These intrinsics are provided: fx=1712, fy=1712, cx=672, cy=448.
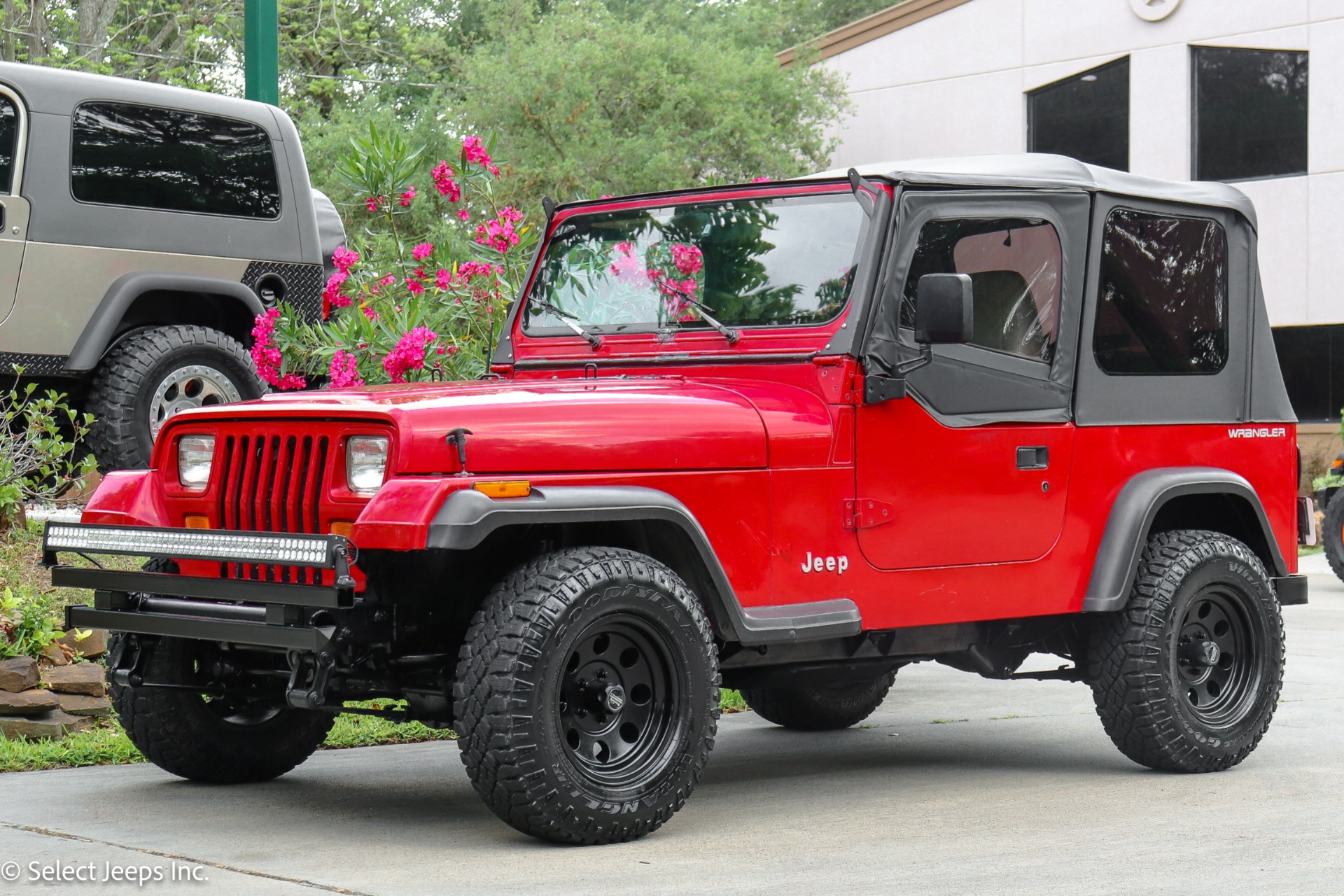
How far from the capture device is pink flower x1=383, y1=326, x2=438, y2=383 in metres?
7.79

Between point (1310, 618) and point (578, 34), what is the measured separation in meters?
19.7

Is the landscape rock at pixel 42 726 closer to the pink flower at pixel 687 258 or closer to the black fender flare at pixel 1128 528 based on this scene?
the pink flower at pixel 687 258

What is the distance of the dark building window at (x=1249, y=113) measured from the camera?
23.0 metres

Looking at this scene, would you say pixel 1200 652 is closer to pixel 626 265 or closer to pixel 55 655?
pixel 626 265

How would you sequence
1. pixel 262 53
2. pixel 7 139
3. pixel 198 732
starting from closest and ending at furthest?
pixel 198 732, pixel 7 139, pixel 262 53

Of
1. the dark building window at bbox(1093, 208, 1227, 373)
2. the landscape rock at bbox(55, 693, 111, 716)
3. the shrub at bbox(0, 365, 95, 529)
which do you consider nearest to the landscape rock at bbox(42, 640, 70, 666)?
the landscape rock at bbox(55, 693, 111, 716)

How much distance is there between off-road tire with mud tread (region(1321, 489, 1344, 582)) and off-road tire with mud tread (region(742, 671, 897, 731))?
318 inches

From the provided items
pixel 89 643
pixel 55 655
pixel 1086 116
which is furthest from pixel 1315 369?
pixel 55 655

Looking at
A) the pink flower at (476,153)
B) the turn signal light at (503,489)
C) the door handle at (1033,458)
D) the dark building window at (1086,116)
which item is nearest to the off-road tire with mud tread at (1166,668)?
the door handle at (1033,458)

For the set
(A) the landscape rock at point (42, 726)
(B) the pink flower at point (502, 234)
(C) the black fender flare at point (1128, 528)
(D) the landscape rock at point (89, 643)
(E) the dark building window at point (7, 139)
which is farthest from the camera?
(E) the dark building window at point (7, 139)

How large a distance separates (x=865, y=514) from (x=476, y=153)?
145 inches

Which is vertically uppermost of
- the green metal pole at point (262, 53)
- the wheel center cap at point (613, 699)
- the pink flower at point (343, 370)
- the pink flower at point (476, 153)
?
the green metal pole at point (262, 53)

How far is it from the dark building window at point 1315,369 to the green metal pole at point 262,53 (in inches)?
637

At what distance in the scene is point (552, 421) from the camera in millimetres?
5109
